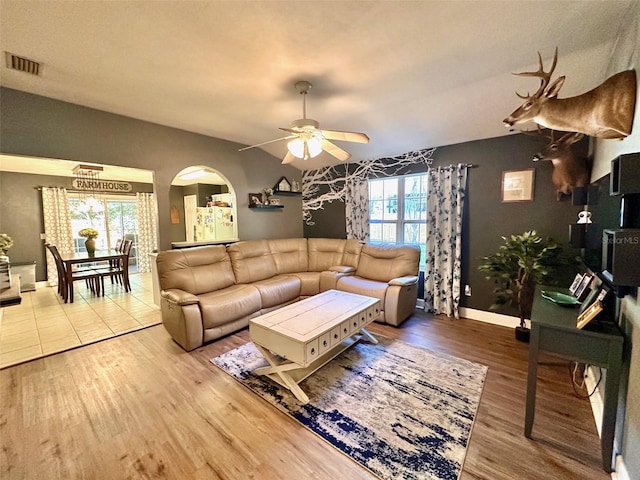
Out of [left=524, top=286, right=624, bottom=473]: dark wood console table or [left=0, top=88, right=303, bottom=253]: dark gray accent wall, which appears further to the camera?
[left=0, top=88, right=303, bottom=253]: dark gray accent wall

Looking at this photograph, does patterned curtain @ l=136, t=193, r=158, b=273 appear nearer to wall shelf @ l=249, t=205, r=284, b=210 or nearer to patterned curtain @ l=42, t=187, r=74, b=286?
patterned curtain @ l=42, t=187, r=74, b=286

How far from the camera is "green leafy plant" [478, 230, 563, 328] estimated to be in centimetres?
275

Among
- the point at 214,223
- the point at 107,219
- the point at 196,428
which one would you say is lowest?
the point at 196,428

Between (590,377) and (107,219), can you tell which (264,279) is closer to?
(590,377)

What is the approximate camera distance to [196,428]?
5.79 feet

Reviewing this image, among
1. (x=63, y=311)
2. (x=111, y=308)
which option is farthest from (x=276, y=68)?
(x=63, y=311)

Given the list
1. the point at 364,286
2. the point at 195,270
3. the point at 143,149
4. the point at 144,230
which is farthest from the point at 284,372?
the point at 144,230

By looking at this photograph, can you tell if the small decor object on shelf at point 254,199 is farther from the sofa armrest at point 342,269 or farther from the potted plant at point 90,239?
the potted plant at point 90,239

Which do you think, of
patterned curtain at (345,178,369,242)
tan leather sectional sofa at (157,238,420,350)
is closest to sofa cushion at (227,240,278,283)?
tan leather sectional sofa at (157,238,420,350)

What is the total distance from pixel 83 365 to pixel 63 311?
2.16m

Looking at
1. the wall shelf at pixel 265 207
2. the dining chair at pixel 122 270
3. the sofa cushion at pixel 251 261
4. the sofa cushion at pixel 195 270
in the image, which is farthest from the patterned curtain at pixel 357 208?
the dining chair at pixel 122 270

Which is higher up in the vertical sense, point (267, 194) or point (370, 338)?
point (267, 194)

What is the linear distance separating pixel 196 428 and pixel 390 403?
54.9 inches

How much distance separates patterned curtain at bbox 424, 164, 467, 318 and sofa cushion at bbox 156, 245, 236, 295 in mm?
2926
